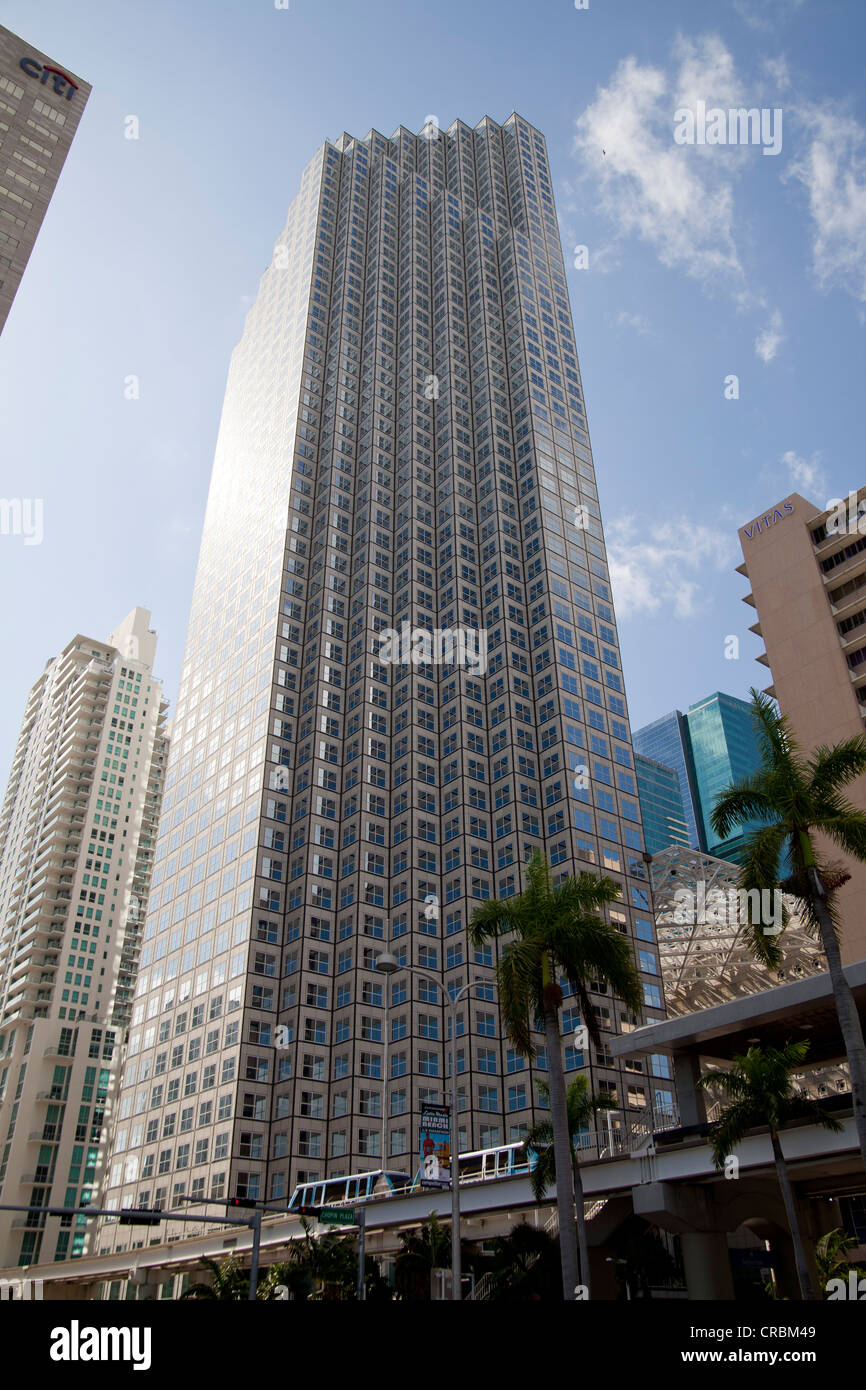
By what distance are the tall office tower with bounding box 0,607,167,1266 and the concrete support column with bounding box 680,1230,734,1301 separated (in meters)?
109

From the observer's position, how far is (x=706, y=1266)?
3569cm

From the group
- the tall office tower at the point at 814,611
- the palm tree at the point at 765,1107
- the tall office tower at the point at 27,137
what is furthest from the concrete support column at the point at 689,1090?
the tall office tower at the point at 27,137

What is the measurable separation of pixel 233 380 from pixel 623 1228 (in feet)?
456

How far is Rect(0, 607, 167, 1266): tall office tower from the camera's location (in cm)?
12538

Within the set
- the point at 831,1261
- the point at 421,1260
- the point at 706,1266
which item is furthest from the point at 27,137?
the point at 831,1261

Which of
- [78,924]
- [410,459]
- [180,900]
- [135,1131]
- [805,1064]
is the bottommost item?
[805,1064]

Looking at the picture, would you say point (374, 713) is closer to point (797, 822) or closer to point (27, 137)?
point (27, 137)

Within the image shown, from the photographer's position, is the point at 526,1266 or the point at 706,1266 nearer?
the point at 706,1266

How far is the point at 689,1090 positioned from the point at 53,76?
83112 millimetres

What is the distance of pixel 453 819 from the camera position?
3996 inches

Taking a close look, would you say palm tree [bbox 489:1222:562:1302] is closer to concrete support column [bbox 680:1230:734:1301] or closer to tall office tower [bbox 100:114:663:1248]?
concrete support column [bbox 680:1230:734:1301]

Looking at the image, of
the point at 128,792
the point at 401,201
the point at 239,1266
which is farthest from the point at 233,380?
the point at 239,1266
